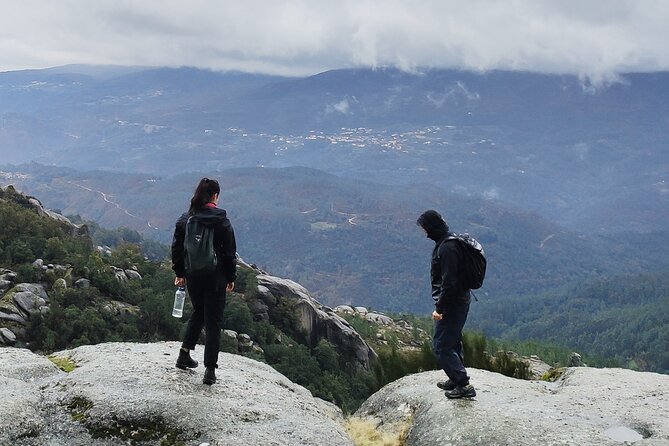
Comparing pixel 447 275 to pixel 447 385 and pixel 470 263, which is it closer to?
pixel 470 263

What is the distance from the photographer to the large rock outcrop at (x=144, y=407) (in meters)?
9.43

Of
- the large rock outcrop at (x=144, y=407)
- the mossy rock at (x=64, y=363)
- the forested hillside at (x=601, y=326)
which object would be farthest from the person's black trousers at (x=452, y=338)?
the forested hillside at (x=601, y=326)

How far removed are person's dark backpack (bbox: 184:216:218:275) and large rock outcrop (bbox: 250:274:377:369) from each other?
3308 centimetres

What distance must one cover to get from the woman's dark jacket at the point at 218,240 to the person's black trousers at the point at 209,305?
0.78 ft

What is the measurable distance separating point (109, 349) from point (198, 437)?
193 inches

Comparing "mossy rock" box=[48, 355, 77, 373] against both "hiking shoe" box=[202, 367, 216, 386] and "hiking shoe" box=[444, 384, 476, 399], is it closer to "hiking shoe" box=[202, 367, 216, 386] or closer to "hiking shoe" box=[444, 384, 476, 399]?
"hiking shoe" box=[202, 367, 216, 386]

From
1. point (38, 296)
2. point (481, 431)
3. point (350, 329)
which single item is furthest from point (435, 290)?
point (350, 329)

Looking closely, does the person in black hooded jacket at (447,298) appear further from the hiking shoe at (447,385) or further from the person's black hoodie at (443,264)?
the hiking shoe at (447,385)

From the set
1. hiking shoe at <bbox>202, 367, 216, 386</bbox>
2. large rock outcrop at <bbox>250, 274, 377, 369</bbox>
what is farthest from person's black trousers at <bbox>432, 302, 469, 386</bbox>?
large rock outcrop at <bbox>250, 274, 377, 369</bbox>

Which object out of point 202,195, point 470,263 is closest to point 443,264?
point 470,263

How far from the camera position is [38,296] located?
2784cm

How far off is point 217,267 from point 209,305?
0.73 m

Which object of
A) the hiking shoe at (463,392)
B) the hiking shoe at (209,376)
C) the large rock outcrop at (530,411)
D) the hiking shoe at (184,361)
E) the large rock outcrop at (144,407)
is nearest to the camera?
the large rock outcrop at (144,407)

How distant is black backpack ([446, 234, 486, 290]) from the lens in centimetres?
1046
